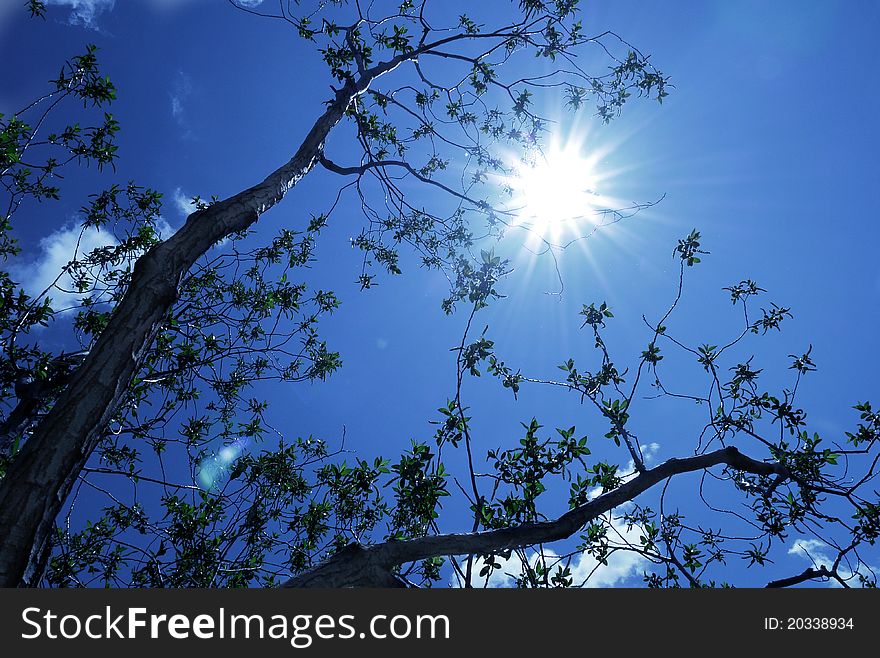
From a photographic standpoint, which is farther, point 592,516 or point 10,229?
point 10,229

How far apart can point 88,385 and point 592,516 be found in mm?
3562

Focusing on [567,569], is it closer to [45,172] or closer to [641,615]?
→ [641,615]

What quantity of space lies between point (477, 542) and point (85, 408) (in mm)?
2518

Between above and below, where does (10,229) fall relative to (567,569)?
above

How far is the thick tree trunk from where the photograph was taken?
2.29 meters

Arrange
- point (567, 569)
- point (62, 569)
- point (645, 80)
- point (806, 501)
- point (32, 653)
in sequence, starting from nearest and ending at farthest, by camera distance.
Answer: point (32, 653)
point (567, 569)
point (806, 501)
point (62, 569)
point (645, 80)

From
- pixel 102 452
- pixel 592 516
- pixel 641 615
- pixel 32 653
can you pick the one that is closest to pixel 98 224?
pixel 102 452

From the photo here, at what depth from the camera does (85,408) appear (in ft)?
8.50

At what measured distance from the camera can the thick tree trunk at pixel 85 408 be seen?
2.29 m

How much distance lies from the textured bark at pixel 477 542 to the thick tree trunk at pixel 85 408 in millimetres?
1303

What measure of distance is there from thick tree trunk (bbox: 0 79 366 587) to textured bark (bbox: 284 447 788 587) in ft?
4.28

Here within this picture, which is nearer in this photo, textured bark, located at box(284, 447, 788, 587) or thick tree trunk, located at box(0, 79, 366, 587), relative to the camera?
thick tree trunk, located at box(0, 79, 366, 587)

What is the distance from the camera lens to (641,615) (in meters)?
2.76

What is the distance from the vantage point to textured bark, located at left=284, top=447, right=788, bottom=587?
2.64 metres
